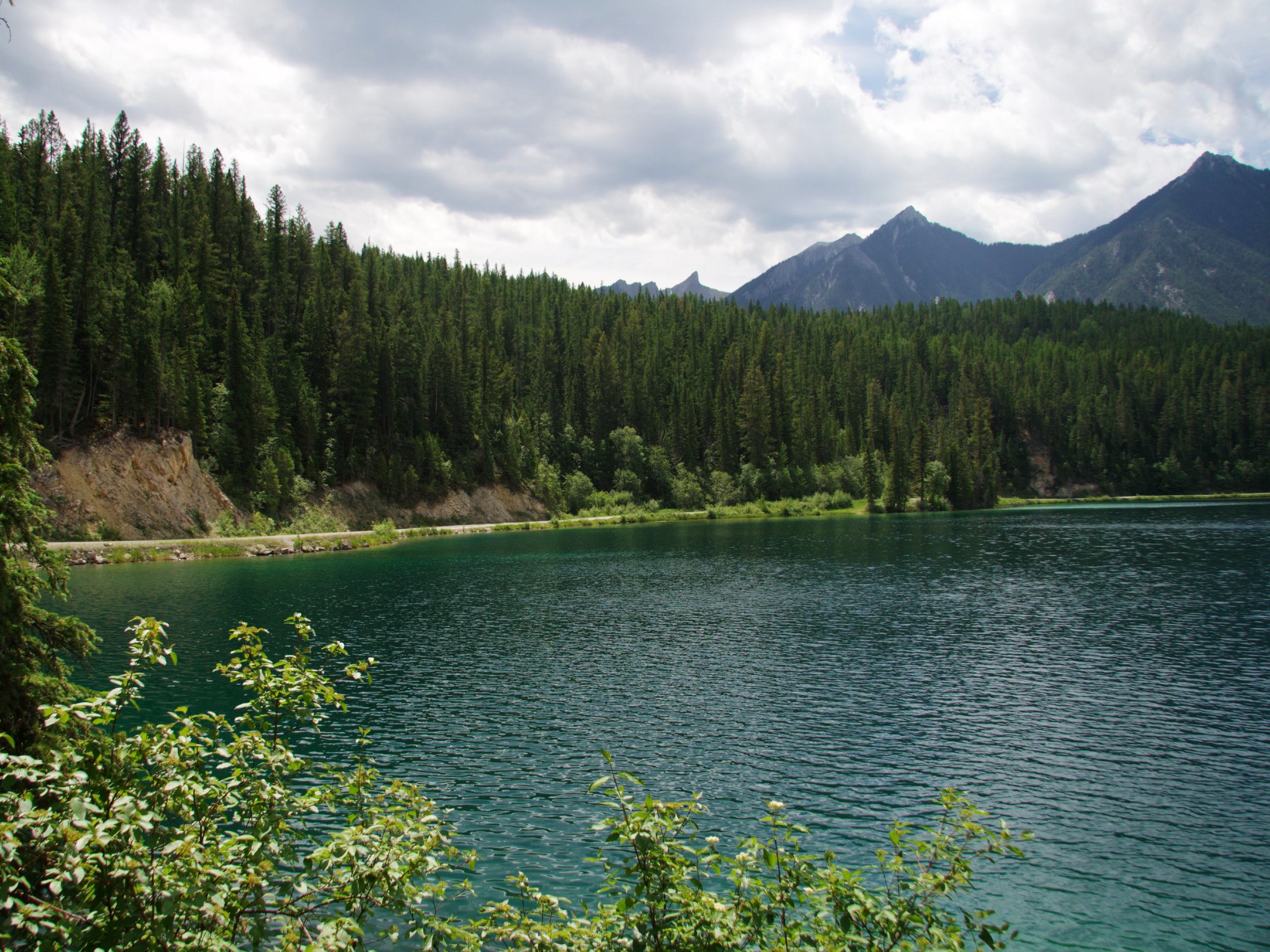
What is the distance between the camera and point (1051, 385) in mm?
192875

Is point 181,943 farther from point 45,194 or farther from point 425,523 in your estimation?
point 45,194

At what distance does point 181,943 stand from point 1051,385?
218932 millimetres

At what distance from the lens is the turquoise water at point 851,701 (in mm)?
13648

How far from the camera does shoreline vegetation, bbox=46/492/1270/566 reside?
63.3 metres

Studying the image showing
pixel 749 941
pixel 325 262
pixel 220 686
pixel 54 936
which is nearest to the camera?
pixel 54 936

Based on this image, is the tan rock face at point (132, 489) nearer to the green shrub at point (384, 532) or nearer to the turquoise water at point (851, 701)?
the turquoise water at point (851, 701)

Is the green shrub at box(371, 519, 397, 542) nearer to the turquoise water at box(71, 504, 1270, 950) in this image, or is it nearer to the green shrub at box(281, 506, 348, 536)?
the green shrub at box(281, 506, 348, 536)

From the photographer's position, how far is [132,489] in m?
71.1

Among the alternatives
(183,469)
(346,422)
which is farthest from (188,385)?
(346,422)

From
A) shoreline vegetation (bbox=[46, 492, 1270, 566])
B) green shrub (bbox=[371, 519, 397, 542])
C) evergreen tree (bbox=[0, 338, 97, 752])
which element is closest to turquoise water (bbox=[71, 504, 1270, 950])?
evergreen tree (bbox=[0, 338, 97, 752])

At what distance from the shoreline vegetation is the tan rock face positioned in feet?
7.59

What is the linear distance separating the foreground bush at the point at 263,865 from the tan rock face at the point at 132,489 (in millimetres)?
70209

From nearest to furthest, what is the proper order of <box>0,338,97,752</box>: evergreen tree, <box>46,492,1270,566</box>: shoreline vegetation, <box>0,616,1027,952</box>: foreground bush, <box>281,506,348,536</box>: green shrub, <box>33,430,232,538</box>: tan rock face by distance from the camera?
1. <box>0,616,1027,952</box>: foreground bush
2. <box>0,338,97,752</box>: evergreen tree
3. <box>46,492,1270,566</box>: shoreline vegetation
4. <box>33,430,232,538</box>: tan rock face
5. <box>281,506,348,536</box>: green shrub

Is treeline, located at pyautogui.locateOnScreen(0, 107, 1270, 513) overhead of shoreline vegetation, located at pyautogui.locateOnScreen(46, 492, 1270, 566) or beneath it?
overhead
